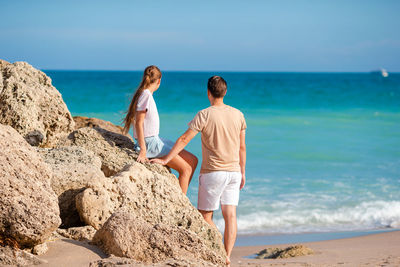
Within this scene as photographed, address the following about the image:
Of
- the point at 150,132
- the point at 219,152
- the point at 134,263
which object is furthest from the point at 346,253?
the point at 134,263

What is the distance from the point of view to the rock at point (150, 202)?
4.08 m

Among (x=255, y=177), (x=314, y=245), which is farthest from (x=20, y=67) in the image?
(x=255, y=177)

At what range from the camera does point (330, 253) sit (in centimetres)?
637

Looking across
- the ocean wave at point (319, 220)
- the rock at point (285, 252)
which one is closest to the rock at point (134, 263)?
the rock at point (285, 252)

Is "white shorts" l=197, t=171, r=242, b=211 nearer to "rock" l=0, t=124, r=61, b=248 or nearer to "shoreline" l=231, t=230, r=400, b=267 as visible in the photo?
"shoreline" l=231, t=230, r=400, b=267

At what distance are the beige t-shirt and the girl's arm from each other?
721 millimetres

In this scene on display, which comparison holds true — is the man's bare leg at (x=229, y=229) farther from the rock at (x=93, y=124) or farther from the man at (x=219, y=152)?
the rock at (x=93, y=124)

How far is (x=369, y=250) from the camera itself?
253 inches

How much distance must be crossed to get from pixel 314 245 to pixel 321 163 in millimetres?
7336

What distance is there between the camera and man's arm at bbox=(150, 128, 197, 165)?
4.73 m

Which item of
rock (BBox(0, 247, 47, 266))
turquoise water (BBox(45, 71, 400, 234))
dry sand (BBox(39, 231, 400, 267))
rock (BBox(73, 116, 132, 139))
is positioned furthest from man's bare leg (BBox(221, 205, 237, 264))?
rock (BBox(73, 116, 132, 139))

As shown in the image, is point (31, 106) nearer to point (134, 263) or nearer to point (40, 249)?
point (40, 249)

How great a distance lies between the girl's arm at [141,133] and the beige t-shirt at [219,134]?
2.36ft

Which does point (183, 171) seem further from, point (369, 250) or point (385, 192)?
point (385, 192)
